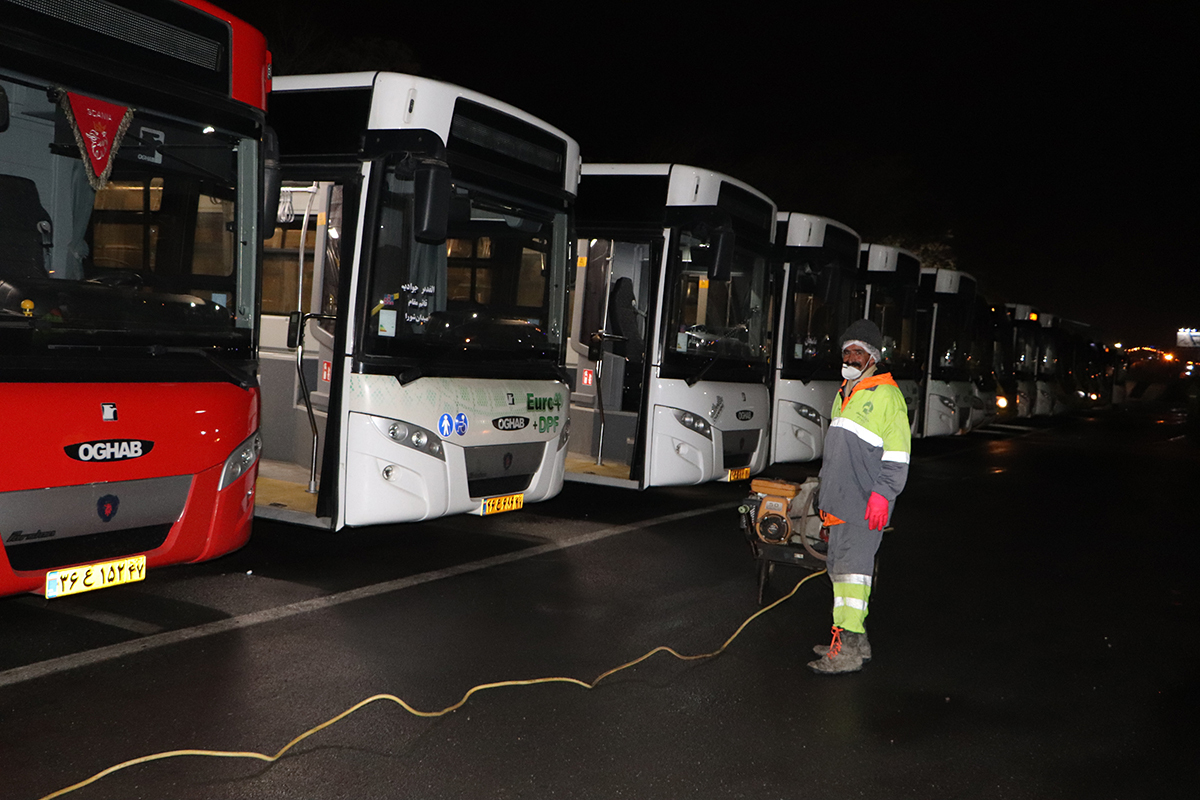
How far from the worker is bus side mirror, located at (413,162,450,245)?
9.01 ft

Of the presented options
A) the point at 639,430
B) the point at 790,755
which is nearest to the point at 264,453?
the point at 639,430

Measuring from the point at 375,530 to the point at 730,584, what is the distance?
2.98 metres

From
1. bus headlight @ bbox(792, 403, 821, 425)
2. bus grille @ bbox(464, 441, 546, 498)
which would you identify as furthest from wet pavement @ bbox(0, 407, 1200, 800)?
bus headlight @ bbox(792, 403, 821, 425)

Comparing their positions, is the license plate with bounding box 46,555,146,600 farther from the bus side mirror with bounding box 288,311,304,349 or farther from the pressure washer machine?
the pressure washer machine

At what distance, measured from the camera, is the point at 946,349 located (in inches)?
775

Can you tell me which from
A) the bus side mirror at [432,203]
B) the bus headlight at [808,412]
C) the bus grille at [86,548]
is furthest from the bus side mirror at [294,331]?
the bus headlight at [808,412]

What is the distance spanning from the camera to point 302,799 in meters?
3.78

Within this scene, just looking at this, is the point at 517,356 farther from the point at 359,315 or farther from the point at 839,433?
the point at 839,433

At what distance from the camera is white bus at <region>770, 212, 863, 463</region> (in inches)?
506

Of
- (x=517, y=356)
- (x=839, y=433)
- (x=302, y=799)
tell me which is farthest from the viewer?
(x=517, y=356)

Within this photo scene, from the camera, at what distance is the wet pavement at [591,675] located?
4160 mm

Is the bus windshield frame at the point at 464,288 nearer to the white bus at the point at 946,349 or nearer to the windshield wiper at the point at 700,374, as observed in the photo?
the windshield wiper at the point at 700,374

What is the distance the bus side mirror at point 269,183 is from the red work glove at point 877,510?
3.52m

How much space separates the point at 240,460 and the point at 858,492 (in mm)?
3307
